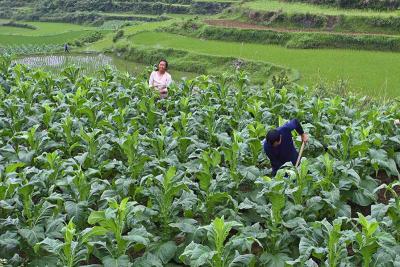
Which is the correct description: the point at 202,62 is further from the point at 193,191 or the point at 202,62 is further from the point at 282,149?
the point at 193,191

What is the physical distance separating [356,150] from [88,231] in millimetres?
4099

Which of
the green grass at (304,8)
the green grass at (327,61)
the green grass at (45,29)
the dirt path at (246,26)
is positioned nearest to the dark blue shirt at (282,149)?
the green grass at (327,61)

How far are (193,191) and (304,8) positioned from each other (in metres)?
28.5

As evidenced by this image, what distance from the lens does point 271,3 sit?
37.1 m

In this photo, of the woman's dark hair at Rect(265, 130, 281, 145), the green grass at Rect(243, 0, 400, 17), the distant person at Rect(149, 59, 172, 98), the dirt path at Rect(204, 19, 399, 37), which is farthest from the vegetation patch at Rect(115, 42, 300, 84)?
the woman's dark hair at Rect(265, 130, 281, 145)

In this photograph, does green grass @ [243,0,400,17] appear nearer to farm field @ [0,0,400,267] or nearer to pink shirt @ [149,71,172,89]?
farm field @ [0,0,400,267]

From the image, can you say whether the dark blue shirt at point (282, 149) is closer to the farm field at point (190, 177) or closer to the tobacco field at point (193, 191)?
the farm field at point (190, 177)

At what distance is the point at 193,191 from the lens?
7121 mm

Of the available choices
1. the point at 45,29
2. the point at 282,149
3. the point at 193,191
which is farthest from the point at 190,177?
the point at 45,29

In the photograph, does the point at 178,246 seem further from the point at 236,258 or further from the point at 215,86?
the point at 215,86

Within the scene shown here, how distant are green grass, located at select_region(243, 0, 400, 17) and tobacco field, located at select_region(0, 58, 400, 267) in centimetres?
2131

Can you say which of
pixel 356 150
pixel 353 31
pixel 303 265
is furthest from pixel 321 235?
pixel 353 31

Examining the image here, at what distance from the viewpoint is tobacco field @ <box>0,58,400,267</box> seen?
5.48 meters

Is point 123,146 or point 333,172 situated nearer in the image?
point 333,172
